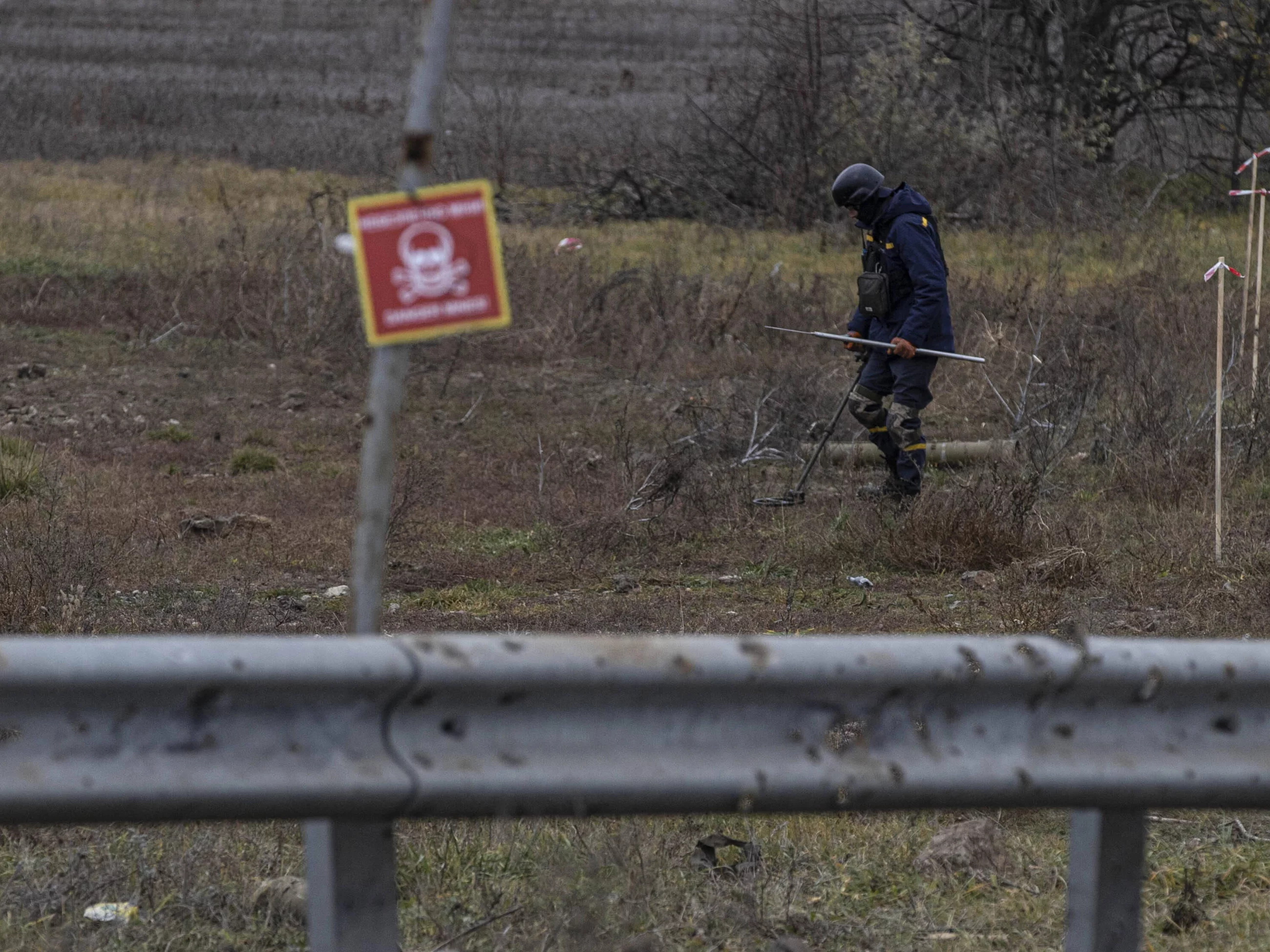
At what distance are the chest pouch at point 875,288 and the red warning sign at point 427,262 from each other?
6864mm

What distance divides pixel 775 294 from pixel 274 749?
524 inches

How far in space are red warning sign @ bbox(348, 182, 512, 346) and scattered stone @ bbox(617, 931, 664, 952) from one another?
123cm

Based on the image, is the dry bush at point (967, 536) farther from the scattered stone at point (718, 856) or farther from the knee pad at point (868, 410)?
the scattered stone at point (718, 856)

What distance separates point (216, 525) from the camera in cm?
855

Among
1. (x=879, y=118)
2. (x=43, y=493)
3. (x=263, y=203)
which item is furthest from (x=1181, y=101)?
(x=43, y=493)

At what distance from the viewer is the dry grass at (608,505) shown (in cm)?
345

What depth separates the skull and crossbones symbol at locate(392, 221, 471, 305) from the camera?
7.82 feet

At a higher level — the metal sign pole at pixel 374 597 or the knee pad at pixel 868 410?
the metal sign pole at pixel 374 597

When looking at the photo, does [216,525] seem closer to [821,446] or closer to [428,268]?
[821,446]

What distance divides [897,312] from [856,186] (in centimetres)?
82

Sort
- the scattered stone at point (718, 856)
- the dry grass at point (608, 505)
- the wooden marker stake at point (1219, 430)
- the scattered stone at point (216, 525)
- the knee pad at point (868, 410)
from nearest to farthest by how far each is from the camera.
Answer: the dry grass at point (608, 505) < the scattered stone at point (718, 856) < the wooden marker stake at point (1219, 430) < the scattered stone at point (216, 525) < the knee pad at point (868, 410)

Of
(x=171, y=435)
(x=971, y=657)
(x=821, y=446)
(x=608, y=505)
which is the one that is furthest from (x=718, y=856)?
(x=171, y=435)

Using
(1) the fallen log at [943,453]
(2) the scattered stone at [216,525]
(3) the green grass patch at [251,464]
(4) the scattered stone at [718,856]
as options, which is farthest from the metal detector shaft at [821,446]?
(4) the scattered stone at [718,856]

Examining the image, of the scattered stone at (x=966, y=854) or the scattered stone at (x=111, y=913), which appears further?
the scattered stone at (x=966, y=854)
